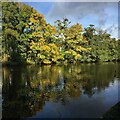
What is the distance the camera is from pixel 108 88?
16.1 m

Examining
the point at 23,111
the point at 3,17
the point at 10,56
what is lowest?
the point at 23,111

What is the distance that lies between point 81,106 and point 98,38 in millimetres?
48984

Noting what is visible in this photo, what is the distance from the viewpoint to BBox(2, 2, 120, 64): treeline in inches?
1533

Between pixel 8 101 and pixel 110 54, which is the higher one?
pixel 110 54

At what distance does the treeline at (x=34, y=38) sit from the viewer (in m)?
38.9

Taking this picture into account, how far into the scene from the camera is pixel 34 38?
4109 cm

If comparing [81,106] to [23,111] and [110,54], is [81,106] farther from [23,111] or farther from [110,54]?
[110,54]

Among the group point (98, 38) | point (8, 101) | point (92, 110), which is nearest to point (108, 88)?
point (92, 110)

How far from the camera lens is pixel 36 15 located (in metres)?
40.9

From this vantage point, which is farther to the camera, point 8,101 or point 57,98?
point 57,98

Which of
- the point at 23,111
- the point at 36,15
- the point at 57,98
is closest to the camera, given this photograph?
the point at 23,111

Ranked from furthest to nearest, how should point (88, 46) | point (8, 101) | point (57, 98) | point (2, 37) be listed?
point (88, 46)
point (2, 37)
point (57, 98)
point (8, 101)

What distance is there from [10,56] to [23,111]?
2935 cm

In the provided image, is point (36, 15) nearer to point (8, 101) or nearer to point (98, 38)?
point (98, 38)
